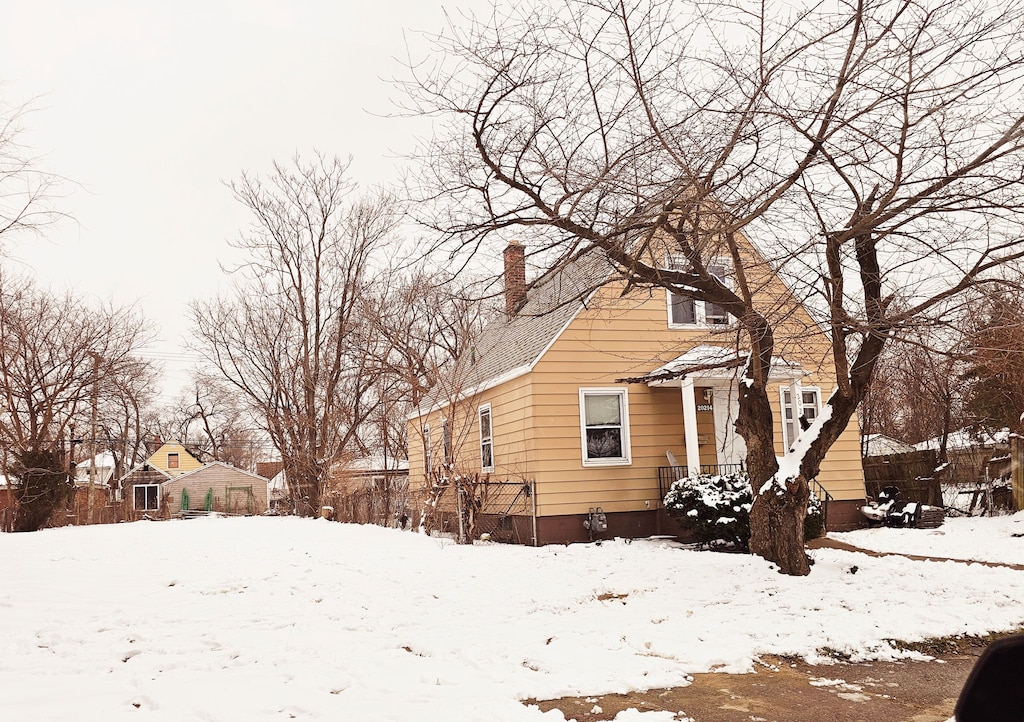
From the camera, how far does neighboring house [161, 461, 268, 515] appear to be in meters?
50.9

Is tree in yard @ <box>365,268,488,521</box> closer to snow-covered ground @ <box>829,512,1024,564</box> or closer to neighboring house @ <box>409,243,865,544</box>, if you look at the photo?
neighboring house @ <box>409,243,865,544</box>

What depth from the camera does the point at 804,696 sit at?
5.39 meters

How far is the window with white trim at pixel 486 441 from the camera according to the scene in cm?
1761

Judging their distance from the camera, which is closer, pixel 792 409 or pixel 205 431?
pixel 792 409

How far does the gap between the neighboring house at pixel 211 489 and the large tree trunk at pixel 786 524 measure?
4450 centimetres

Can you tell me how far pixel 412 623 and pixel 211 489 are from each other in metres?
48.3

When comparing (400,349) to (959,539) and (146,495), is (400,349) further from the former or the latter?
(146,495)

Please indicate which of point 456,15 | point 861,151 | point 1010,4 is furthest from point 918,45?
point 456,15

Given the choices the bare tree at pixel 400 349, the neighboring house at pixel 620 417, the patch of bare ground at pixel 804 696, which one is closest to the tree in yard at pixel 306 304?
the bare tree at pixel 400 349

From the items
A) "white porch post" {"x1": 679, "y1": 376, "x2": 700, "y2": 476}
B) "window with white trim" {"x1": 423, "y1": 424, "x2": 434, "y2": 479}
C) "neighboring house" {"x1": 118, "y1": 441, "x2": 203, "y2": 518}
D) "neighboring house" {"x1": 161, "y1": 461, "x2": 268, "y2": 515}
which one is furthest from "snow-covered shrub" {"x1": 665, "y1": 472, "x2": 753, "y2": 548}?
"neighboring house" {"x1": 161, "y1": 461, "x2": 268, "y2": 515}

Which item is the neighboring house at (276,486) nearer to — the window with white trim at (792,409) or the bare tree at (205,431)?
the bare tree at (205,431)

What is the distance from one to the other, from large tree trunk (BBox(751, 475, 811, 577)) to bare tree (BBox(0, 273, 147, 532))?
2165cm

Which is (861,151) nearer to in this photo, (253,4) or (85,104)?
(253,4)

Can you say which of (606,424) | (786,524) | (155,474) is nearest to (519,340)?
(606,424)
